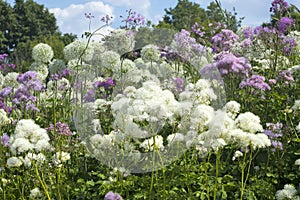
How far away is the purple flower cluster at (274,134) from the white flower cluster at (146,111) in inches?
37.4

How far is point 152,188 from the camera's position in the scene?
2936mm

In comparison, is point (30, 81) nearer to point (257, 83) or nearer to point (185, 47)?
point (185, 47)

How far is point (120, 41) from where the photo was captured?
13.0 ft

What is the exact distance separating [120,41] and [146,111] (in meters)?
1.51

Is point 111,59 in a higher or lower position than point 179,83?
higher

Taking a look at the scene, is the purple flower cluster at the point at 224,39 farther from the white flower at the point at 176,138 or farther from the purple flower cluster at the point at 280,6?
the white flower at the point at 176,138

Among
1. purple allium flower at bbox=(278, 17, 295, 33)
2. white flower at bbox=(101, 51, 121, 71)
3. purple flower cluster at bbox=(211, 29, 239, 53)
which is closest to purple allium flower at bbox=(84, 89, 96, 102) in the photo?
white flower at bbox=(101, 51, 121, 71)

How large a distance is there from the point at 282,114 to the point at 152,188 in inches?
62.0

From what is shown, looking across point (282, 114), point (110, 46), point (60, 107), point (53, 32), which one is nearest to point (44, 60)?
point (60, 107)

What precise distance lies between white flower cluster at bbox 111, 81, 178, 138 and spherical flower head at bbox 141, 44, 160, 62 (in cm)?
111

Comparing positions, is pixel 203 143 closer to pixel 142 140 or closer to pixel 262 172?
pixel 142 140

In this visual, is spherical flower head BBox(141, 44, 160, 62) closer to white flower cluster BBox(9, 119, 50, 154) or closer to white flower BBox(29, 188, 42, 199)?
white flower BBox(29, 188, 42, 199)

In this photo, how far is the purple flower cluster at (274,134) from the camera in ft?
10.9

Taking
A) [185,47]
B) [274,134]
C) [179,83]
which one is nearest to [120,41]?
[185,47]
